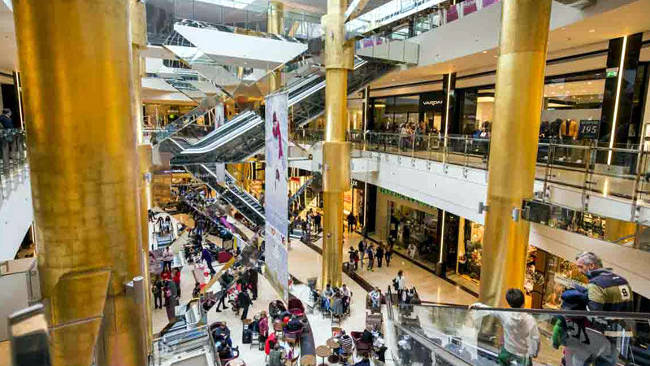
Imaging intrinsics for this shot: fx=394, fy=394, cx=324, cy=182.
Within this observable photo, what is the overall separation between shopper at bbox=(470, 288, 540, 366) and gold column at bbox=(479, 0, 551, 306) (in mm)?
3320

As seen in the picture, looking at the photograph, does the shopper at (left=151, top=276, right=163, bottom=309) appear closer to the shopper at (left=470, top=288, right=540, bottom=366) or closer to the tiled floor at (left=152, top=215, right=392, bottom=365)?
the tiled floor at (left=152, top=215, right=392, bottom=365)

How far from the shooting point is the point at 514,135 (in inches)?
275

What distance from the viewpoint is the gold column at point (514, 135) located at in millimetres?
6762

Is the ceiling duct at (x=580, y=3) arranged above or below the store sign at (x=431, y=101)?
above

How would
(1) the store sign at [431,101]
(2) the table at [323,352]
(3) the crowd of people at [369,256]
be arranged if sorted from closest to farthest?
(2) the table at [323,352]
(3) the crowd of people at [369,256]
(1) the store sign at [431,101]

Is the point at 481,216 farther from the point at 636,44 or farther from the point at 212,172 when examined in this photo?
the point at 212,172

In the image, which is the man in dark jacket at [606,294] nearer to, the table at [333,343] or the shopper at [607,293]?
the shopper at [607,293]

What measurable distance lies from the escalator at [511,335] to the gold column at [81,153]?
323cm

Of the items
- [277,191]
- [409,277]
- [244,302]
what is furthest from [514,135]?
[409,277]

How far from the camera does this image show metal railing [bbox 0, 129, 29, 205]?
575 cm

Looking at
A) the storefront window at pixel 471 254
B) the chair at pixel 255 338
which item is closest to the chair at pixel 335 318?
the chair at pixel 255 338

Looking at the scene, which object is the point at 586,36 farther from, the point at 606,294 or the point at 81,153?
the point at 81,153

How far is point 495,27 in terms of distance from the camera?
10.1 metres

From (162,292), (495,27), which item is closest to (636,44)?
(495,27)
